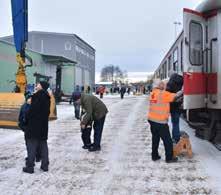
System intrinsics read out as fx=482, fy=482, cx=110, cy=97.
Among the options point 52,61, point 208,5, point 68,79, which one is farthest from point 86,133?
point 68,79

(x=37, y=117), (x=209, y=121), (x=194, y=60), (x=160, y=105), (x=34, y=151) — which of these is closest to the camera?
(x=37, y=117)

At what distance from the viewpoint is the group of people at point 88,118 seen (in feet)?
26.9

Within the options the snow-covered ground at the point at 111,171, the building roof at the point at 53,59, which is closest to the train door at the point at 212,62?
the snow-covered ground at the point at 111,171

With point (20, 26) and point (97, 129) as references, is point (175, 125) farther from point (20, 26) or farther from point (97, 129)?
point (20, 26)

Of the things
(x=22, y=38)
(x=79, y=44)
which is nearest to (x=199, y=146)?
(x=22, y=38)

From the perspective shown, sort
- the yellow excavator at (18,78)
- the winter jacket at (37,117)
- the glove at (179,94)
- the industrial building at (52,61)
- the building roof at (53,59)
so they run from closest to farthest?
the winter jacket at (37,117) < the glove at (179,94) < the yellow excavator at (18,78) < the industrial building at (52,61) < the building roof at (53,59)

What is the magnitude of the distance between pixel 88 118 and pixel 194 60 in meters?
2.62

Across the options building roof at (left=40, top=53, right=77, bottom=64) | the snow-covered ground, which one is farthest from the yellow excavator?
building roof at (left=40, top=53, right=77, bottom=64)

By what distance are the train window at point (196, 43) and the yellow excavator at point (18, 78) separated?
6.94 meters

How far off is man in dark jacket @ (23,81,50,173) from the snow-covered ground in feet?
1.11

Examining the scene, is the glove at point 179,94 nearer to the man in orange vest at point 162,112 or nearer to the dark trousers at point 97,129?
the man in orange vest at point 162,112

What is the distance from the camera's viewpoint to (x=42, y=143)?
27.5ft

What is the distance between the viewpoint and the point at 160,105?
9000 millimetres

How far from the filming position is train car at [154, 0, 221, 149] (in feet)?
33.2
